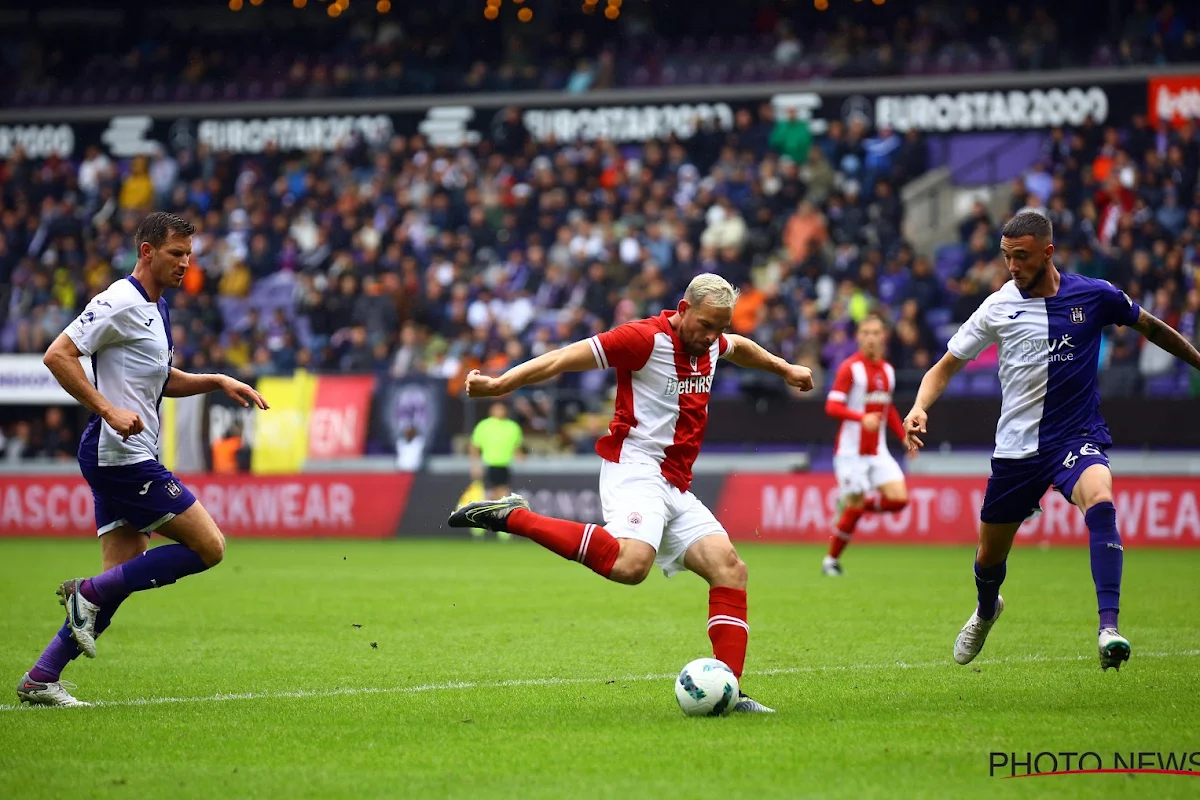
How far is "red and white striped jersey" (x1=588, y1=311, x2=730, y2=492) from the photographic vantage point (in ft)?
25.7

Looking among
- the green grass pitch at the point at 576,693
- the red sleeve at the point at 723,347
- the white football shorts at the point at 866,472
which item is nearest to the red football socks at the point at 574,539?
the green grass pitch at the point at 576,693

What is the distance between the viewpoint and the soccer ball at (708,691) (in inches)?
289

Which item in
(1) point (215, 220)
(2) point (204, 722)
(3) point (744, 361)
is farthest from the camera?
(1) point (215, 220)

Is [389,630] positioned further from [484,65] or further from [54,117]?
[54,117]

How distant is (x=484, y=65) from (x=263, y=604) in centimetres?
2031

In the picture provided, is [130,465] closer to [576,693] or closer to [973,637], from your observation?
[576,693]

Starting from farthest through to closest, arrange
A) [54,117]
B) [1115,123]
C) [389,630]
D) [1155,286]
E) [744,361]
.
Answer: [54,117] < [1115,123] < [1155,286] < [389,630] < [744,361]

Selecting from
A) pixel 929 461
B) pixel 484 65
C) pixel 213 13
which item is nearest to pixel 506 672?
pixel 929 461

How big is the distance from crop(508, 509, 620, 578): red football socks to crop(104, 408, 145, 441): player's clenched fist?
6.34 ft

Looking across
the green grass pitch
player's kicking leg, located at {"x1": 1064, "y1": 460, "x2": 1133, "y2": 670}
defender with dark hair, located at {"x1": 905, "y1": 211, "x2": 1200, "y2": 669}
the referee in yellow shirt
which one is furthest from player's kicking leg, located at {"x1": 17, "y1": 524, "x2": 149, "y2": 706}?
the referee in yellow shirt

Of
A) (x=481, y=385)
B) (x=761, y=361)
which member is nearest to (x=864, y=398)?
(x=761, y=361)

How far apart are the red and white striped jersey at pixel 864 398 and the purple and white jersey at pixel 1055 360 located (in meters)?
7.83

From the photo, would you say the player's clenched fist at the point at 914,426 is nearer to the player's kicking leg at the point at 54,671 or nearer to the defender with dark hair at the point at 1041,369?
the defender with dark hair at the point at 1041,369

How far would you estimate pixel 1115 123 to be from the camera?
88.6ft
